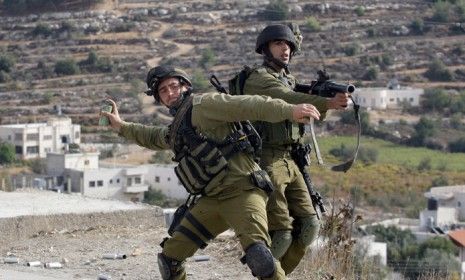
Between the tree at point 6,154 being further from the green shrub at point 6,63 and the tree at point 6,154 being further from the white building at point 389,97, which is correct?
the white building at point 389,97

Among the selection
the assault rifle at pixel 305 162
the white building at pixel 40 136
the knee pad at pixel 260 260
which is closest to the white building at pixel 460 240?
the assault rifle at pixel 305 162

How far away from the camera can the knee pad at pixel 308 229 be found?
23.9 ft

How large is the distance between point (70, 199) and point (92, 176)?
3517 cm

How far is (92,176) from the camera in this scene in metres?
46.5

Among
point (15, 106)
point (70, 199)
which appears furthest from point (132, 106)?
point (70, 199)

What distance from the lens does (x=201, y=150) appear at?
6.91 meters

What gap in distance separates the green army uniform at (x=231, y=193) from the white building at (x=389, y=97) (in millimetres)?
53236

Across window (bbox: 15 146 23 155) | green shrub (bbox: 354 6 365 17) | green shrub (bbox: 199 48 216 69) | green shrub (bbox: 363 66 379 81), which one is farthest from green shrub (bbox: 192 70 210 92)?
green shrub (bbox: 354 6 365 17)

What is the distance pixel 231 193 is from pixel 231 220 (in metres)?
0.12

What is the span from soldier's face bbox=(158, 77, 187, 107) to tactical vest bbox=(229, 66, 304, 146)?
306 mm

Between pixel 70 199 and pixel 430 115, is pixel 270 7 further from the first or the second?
pixel 70 199

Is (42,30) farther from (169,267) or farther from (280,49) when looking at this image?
(169,267)

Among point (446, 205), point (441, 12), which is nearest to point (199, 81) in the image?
point (446, 205)

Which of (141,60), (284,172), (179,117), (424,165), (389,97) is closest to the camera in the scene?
(179,117)
